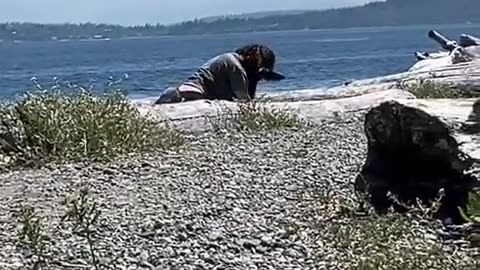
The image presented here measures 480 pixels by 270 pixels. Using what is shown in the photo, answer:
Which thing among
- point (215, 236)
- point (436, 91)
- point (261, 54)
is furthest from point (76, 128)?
point (436, 91)

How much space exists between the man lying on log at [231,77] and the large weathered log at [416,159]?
5820 millimetres

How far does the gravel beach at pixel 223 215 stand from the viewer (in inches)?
249

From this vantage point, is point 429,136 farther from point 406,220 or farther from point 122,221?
point 122,221

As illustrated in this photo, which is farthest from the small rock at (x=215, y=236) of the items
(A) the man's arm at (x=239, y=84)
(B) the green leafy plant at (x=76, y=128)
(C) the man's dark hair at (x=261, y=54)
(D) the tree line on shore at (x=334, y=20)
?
(D) the tree line on shore at (x=334, y=20)

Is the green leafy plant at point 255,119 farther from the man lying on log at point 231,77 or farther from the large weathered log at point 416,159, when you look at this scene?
the large weathered log at point 416,159

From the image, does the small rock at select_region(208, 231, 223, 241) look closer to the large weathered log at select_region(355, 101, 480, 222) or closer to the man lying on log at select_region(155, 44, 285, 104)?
the large weathered log at select_region(355, 101, 480, 222)

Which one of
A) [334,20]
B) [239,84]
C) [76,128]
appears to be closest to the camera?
[76,128]

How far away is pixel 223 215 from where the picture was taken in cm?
759

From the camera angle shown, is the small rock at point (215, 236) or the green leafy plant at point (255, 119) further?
the green leafy plant at point (255, 119)

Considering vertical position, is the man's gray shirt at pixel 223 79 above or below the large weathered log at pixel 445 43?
above

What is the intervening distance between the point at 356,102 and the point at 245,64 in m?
1.38

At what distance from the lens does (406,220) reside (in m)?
6.86

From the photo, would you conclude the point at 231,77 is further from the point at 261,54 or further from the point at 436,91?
the point at 436,91

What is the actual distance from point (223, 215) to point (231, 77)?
644cm
